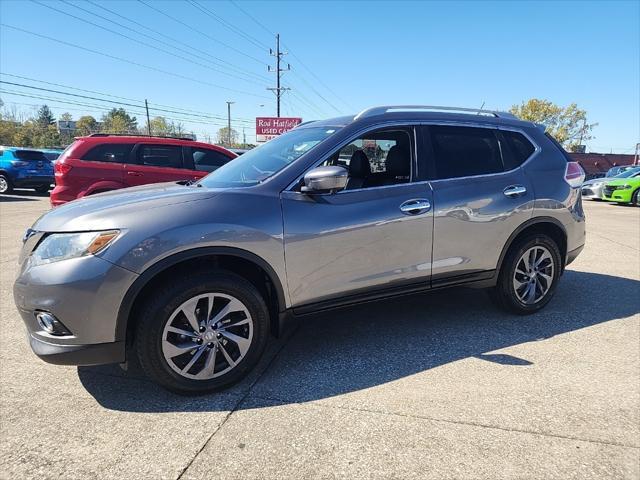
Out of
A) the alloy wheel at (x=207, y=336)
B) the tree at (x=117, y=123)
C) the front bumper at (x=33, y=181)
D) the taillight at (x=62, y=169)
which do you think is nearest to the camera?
the alloy wheel at (x=207, y=336)

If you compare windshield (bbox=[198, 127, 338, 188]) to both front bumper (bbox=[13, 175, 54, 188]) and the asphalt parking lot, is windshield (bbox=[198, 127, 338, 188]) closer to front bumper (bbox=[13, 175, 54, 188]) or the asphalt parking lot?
the asphalt parking lot

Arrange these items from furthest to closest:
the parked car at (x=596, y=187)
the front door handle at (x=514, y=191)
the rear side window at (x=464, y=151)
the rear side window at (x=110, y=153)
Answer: the parked car at (x=596, y=187), the rear side window at (x=110, y=153), the front door handle at (x=514, y=191), the rear side window at (x=464, y=151)

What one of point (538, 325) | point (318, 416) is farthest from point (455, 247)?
point (318, 416)

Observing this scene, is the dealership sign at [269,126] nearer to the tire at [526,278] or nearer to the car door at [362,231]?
the tire at [526,278]

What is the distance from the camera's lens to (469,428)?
2.46 m

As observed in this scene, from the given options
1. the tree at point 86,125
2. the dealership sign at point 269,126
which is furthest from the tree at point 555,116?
the tree at point 86,125

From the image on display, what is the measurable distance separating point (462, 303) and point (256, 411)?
2.70 m

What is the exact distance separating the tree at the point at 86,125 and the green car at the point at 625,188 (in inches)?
4330

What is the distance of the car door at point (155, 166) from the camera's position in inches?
320

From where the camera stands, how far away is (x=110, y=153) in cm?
809

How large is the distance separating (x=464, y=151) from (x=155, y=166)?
6470 mm

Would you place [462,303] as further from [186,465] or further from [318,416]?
[186,465]

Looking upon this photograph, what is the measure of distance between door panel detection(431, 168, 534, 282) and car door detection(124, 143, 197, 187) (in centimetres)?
609

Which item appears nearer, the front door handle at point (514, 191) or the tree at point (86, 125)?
the front door handle at point (514, 191)
